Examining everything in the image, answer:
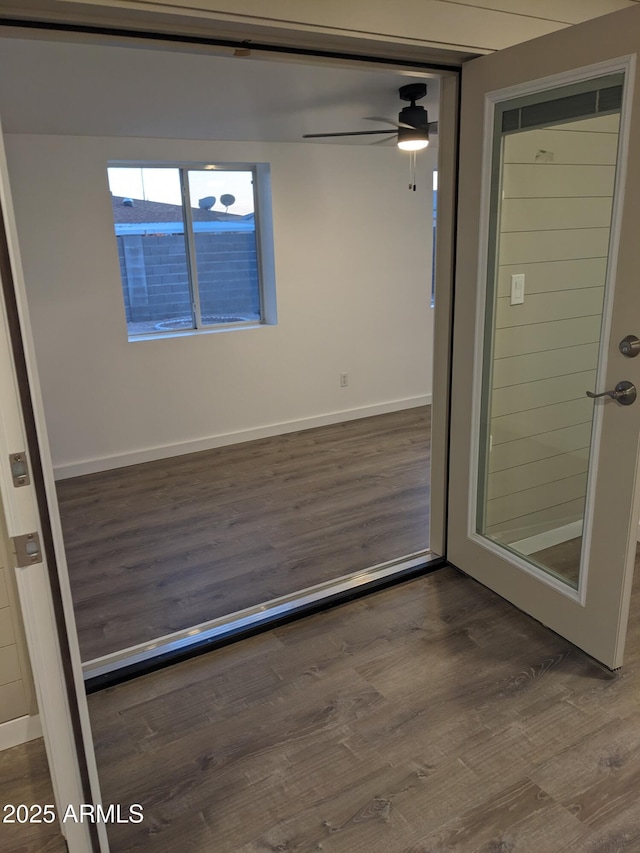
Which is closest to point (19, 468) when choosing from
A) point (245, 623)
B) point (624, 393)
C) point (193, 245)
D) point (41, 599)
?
point (41, 599)

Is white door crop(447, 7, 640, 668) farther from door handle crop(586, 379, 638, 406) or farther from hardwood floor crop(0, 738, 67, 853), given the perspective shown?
hardwood floor crop(0, 738, 67, 853)

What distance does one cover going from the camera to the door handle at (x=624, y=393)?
6.58 ft

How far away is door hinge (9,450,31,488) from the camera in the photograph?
120 cm

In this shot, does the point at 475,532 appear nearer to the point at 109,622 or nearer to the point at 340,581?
the point at 340,581

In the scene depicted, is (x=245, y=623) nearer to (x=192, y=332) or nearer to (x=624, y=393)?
(x=624, y=393)

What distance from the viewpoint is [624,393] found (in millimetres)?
2025

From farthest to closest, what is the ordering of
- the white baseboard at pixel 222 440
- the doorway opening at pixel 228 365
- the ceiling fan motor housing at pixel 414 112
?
1. the white baseboard at pixel 222 440
2. the ceiling fan motor housing at pixel 414 112
3. the doorway opening at pixel 228 365

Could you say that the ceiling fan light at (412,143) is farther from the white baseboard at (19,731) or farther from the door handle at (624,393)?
the white baseboard at (19,731)

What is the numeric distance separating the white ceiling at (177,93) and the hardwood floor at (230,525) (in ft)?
7.00

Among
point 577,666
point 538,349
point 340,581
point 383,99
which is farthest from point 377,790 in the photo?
point 383,99

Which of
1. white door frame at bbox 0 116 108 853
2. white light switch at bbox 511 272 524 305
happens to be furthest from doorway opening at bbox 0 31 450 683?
white door frame at bbox 0 116 108 853

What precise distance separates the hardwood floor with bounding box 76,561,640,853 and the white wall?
2.47 m

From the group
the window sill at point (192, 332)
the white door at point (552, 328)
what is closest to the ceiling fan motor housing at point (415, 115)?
the white door at point (552, 328)

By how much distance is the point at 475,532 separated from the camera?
9.21ft
